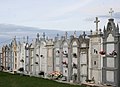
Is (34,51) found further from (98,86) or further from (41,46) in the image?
(98,86)

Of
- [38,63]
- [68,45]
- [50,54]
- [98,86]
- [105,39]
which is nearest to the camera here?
[98,86]

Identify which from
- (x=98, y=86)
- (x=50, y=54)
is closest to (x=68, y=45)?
(x=50, y=54)

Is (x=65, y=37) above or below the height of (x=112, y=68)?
above

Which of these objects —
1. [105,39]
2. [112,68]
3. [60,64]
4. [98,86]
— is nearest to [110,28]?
[105,39]

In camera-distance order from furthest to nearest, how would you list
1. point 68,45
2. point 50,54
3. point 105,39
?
point 50,54 < point 68,45 < point 105,39

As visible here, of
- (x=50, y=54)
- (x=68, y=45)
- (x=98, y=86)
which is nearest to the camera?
(x=98, y=86)

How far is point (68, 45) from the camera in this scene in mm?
45750

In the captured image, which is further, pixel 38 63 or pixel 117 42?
pixel 38 63

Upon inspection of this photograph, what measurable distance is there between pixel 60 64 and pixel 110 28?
1458cm

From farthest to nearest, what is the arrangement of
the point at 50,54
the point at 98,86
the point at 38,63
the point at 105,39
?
1. the point at 38,63
2. the point at 50,54
3. the point at 105,39
4. the point at 98,86

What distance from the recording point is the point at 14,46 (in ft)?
214

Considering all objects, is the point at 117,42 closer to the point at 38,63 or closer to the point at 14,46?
the point at 38,63

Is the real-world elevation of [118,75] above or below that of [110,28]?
below

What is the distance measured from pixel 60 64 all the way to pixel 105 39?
13109 mm
